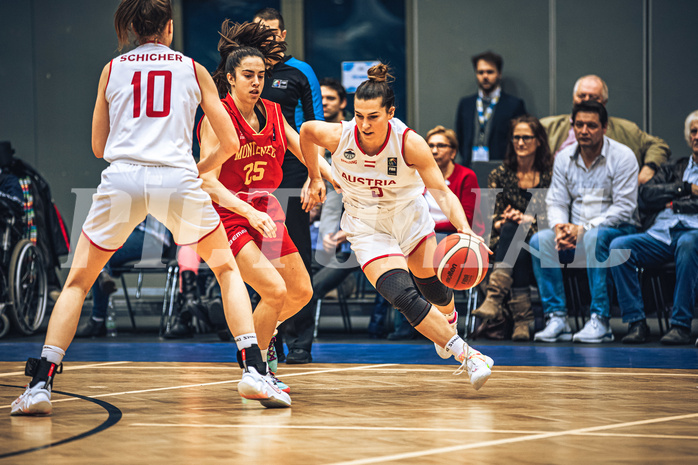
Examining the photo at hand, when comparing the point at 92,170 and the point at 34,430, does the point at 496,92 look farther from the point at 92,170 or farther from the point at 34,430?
the point at 34,430

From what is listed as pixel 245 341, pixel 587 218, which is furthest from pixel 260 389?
pixel 587 218

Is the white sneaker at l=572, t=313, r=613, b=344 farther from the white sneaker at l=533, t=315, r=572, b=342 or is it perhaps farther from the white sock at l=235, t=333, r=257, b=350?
the white sock at l=235, t=333, r=257, b=350

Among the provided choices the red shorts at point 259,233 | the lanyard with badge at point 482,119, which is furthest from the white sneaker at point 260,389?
the lanyard with badge at point 482,119

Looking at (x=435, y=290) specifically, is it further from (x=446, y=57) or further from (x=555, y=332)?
(x=446, y=57)

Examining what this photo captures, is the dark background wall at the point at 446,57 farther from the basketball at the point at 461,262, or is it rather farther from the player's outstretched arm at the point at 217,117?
the player's outstretched arm at the point at 217,117

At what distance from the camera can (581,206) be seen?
6656 millimetres

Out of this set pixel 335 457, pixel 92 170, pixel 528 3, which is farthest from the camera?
pixel 92 170

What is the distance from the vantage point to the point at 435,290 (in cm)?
469

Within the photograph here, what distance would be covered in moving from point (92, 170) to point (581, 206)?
572cm

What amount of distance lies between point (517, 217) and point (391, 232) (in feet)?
7.61

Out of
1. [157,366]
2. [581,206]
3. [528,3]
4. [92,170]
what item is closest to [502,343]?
[581,206]

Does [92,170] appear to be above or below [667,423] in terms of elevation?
above

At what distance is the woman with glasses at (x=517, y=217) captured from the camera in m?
6.48

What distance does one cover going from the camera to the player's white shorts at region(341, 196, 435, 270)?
4.49m
